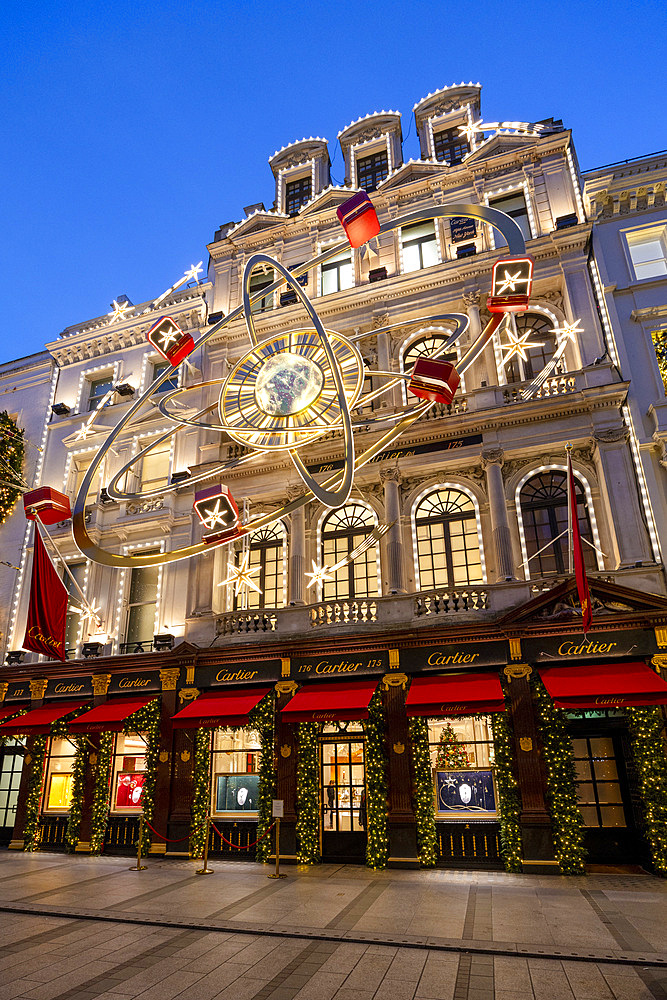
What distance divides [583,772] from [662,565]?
208 inches

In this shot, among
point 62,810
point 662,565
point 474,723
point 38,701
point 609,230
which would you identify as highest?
point 609,230

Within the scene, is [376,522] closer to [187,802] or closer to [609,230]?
[187,802]

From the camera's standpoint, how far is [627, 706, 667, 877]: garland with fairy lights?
1291 cm

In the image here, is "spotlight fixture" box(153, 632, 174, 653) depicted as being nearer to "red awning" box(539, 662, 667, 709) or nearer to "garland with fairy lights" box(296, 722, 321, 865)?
"garland with fairy lights" box(296, 722, 321, 865)

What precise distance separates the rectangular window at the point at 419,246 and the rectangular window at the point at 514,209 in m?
2.10

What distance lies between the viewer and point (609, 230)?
19.0 metres

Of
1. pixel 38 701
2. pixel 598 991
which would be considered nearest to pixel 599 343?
pixel 598 991

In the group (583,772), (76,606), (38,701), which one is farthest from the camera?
(76,606)

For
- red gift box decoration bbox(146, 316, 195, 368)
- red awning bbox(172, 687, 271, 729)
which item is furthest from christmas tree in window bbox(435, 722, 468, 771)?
red gift box decoration bbox(146, 316, 195, 368)

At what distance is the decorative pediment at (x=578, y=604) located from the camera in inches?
555

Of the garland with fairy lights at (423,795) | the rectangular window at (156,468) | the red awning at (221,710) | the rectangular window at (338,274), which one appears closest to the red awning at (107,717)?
the red awning at (221,710)

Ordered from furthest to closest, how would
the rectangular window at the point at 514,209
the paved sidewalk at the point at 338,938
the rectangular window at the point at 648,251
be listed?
the rectangular window at the point at 514,209
the rectangular window at the point at 648,251
the paved sidewalk at the point at 338,938

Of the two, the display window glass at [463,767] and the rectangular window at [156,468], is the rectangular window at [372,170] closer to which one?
the rectangular window at [156,468]

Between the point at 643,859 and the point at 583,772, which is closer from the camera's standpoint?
the point at 643,859
